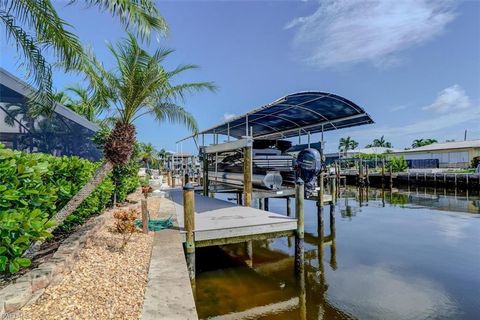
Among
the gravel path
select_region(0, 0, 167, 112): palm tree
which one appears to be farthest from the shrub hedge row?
select_region(0, 0, 167, 112): palm tree

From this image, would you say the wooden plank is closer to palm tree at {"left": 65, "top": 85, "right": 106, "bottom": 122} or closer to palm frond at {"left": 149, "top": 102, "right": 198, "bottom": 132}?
palm frond at {"left": 149, "top": 102, "right": 198, "bottom": 132}

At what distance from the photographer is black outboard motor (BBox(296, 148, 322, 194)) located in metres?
11.1

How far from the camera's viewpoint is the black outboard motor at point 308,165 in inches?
439

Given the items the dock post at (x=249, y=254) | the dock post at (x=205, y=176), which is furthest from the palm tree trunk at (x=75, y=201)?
the dock post at (x=205, y=176)

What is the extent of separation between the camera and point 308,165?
1114cm

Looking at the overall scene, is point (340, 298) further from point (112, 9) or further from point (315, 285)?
point (112, 9)

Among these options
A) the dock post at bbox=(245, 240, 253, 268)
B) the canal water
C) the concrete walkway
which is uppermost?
the concrete walkway

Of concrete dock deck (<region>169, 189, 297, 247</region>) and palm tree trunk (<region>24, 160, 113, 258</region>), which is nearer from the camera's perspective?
palm tree trunk (<region>24, 160, 113, 258</region>)

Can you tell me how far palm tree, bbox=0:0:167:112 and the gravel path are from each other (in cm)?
348

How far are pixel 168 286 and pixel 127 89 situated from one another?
453 cm

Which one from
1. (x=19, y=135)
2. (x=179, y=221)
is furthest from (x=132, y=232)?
(x=19, y=135)

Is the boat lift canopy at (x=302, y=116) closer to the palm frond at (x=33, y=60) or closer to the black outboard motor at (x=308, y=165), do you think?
the black outboard motor at (x=308, y=165)

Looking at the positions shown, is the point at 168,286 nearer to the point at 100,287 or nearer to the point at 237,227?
the point at 100,287

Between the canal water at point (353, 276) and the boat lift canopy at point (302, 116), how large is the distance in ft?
14.3
